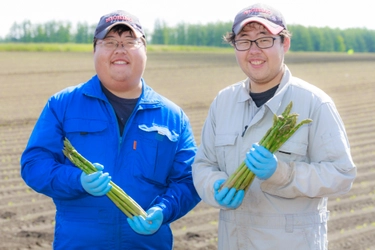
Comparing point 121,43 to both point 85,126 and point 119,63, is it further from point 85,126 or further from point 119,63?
point 85,126

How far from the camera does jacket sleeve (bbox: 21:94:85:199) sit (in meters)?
2.93

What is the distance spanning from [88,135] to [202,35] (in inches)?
2813

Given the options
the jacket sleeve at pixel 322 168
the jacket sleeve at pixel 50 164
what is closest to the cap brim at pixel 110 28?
the jacket sleeve at pixel 50 164

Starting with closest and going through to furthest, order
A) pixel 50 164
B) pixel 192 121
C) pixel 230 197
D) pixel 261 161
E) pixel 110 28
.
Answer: pixel 261 161 < pixel 230 197 < pixel 50 164 < pixel 110 28 < pixel 192 121

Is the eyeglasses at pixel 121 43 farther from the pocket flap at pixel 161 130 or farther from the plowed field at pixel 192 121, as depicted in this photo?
the plowed field at pixel 192 121

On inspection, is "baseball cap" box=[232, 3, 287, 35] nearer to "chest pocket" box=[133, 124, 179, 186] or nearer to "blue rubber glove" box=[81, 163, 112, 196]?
"chest pocket" box=[133, 124, 179, 186]

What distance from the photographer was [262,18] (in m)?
2.83

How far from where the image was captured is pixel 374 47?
63.9 metres

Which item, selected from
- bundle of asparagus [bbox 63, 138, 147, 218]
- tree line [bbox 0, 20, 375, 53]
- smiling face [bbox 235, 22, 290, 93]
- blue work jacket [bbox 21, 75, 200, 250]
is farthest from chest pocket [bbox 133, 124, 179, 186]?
tree line [bbox 0, 20, 375, 53]

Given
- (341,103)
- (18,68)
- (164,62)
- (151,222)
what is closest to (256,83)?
(151,222)

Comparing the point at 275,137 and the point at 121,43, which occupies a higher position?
the point at 121,43

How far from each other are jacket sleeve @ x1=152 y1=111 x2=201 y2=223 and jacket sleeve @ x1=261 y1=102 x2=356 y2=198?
0.62m

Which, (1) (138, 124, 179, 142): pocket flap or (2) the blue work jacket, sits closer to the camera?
(2) the blue work jacket

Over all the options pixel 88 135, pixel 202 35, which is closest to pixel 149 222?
pixel 88 135
